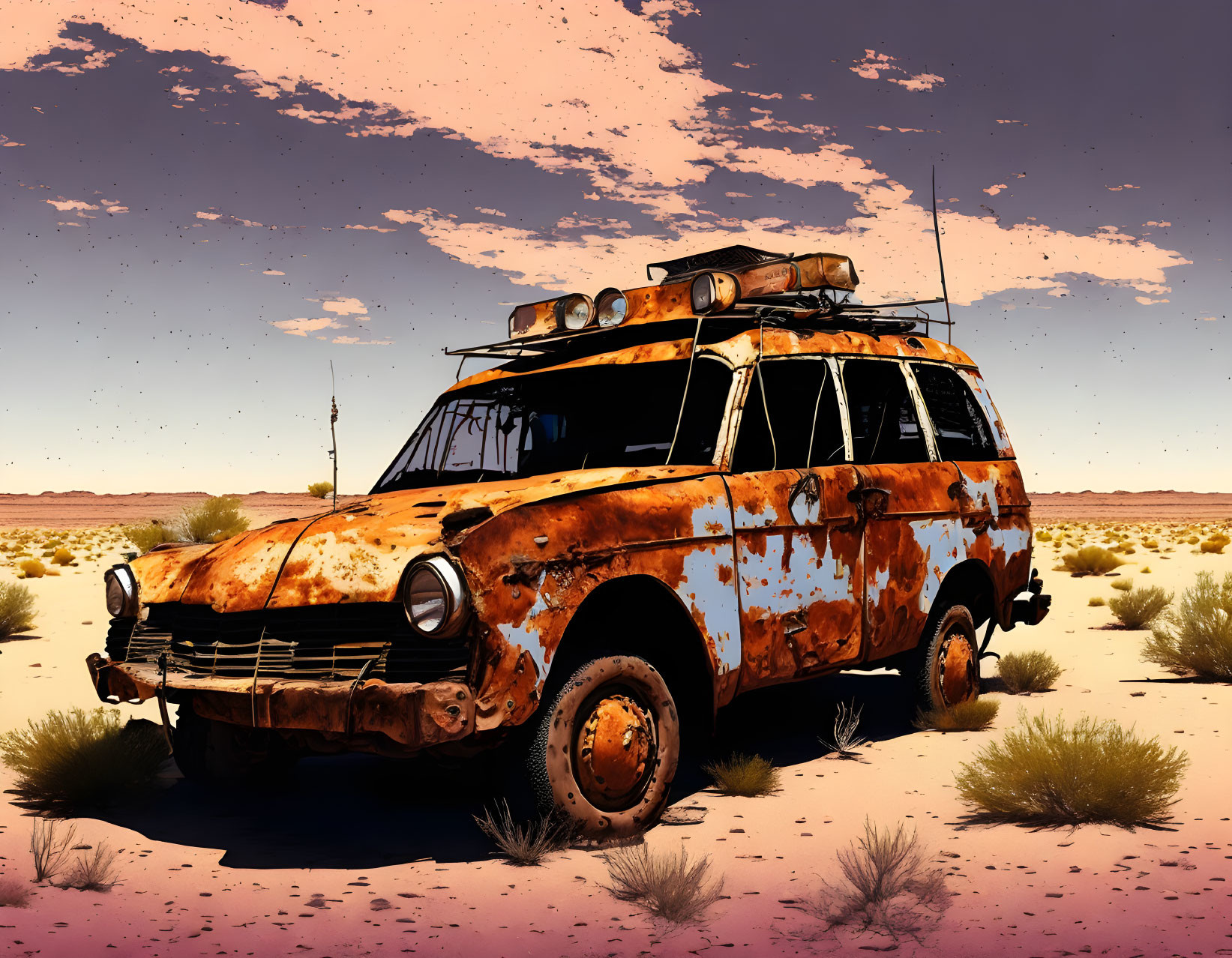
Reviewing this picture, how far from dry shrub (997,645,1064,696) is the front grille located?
700 centimetres

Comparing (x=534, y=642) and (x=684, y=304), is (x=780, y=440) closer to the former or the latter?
(x=684, y=304)

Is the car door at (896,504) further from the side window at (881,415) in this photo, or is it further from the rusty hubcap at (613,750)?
the rusty hubcap at (613,750)

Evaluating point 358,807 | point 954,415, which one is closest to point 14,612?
point 358,807

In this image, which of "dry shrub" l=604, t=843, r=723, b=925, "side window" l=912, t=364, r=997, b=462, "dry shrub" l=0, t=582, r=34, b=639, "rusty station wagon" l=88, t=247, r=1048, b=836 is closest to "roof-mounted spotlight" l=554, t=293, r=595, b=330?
"rusty station wagon" l=88, t=247, r=1048, b=836

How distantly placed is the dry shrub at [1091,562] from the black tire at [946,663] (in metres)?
18.7

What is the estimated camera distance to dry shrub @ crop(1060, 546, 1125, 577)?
82.7 ft

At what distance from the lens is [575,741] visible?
5.03m

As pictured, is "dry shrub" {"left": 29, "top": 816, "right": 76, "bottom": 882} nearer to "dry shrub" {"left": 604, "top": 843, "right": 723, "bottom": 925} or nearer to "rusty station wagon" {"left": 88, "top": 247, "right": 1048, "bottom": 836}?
"rusty station wagon" {"left": 88, "top": 247, "right": 1048, "bottom": 836}

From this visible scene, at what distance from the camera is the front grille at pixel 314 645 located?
464 cm

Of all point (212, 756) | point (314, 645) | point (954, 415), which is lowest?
point (212, 756)

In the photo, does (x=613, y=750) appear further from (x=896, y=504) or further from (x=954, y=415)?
(x=954, y=415)

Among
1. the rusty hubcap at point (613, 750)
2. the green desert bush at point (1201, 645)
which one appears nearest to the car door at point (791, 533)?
the rusty hubcap at point (613, 750)

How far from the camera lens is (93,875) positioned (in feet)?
15.7

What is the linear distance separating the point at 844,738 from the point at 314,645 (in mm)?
3851
